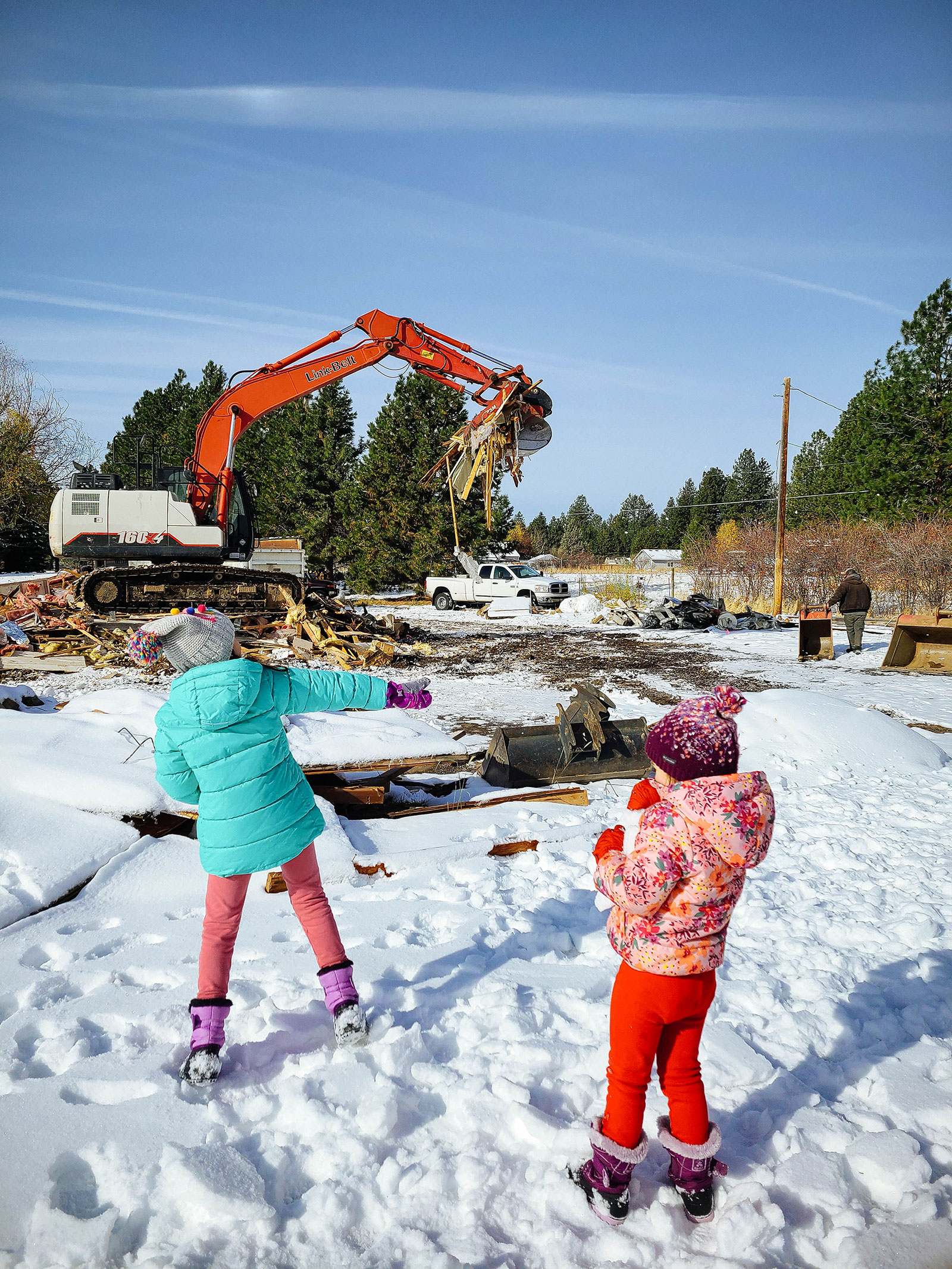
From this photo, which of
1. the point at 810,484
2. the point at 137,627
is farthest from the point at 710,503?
the point at 137,627

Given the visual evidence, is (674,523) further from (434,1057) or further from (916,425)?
(434,1057)

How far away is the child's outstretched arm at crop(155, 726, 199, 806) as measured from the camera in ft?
8.75

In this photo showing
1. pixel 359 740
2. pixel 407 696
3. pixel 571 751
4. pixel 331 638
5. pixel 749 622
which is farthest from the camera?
pixel 749 622

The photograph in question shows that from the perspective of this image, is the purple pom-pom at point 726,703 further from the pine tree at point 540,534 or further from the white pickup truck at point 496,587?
the pine tree at point 540,534

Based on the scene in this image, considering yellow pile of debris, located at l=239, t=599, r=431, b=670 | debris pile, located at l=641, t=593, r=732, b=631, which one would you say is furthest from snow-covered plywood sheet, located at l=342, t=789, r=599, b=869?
debris pile, located at l=641, t=593, r=732, b=631

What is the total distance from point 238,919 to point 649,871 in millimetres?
1500

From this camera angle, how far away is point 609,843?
2131mm

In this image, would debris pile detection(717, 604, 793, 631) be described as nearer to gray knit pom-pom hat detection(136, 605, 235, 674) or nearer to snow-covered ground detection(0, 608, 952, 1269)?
snow-covered ground detection(0, 608, 952, 1269)

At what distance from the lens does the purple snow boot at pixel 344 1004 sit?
2.64m

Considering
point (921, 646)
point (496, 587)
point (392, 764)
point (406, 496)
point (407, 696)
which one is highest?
point (406, 496)

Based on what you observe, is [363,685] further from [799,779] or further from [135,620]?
[135,620]

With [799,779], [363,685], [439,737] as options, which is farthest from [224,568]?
[363,685]

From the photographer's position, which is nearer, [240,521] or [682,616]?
[240,521]

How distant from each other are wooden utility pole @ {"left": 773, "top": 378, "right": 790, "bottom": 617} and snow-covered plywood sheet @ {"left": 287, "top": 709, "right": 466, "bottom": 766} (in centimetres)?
1951
